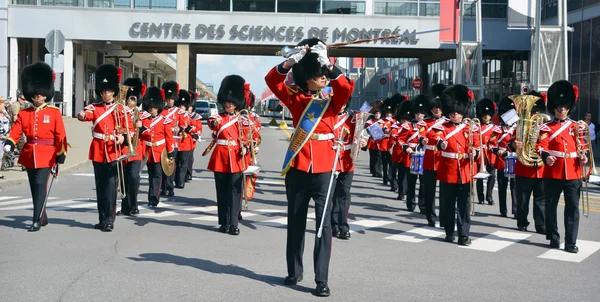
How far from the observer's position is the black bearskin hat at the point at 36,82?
10289 mm

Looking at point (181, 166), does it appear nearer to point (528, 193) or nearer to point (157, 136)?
point (157, 136)

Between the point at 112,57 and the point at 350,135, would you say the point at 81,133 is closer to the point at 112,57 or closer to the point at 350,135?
the point at 112,57

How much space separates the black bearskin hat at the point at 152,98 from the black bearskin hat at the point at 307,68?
660 centimetres

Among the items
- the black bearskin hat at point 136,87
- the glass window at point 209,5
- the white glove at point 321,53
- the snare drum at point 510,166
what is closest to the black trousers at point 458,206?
the snare drum at point 510,166

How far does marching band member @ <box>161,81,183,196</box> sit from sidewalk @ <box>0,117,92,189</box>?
3329 millimetres

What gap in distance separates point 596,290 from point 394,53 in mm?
35583

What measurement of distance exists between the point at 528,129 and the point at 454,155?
0.97 meters

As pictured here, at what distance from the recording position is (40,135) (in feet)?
32.9

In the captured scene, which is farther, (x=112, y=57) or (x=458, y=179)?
(x=112, y=57)

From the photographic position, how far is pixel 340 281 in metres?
7.38

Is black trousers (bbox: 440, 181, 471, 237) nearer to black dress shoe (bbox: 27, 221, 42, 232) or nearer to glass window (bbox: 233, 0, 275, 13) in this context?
black dress shoe (bbox: 27, 221, 42, 232)

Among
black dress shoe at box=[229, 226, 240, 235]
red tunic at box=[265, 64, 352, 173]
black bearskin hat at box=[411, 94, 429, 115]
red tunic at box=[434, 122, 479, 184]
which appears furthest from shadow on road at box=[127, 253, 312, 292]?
black bearskin hat at box=[411, 94, 429, 115]

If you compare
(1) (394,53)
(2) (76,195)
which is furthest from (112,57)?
(2) (76,195)

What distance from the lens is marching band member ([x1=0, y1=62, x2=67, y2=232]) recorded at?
9930 mm
